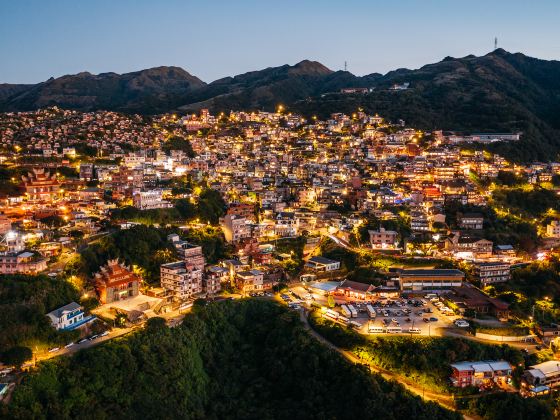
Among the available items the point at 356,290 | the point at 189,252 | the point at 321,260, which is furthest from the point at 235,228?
the point at 356,290

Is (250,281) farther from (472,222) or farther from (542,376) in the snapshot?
(472,222)

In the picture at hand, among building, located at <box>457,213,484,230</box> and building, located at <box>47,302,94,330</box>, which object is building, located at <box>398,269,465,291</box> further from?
building, located at <box>47,302,94,330</box>

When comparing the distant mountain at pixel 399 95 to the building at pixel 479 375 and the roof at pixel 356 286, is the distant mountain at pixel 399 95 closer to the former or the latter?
the roof at pixel 356 286

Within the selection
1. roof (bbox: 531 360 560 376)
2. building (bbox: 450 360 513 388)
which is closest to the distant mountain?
roof (bbox: 531 360 560 376)

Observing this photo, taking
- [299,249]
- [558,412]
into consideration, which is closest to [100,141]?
[299,249]

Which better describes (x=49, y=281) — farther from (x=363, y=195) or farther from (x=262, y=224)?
(x=363, y=195)

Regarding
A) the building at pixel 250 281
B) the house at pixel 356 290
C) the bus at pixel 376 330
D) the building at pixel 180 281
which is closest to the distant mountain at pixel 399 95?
the house at pixel 356 290
